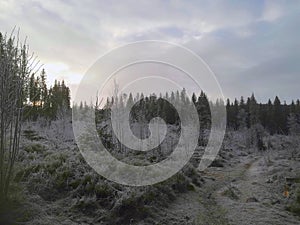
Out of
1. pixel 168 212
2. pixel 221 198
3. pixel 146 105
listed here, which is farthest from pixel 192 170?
pixel 146 105

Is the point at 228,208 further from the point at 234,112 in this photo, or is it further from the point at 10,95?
the point at 234,112

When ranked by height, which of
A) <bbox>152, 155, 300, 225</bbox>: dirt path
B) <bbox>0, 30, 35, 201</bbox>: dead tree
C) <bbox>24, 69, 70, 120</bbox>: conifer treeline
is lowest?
<bbox>152, 155, 300, 225</bbox>: dirt path

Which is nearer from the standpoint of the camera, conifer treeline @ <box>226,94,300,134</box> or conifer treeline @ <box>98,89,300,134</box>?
conifer treeline @ <box>98,89,300,134</box>

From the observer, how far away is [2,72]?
8258 millimetres

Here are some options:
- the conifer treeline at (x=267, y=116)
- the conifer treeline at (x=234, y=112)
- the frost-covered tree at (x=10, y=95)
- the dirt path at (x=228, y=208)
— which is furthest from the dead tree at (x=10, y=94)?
the conifer treeline at (x=267, y=116)

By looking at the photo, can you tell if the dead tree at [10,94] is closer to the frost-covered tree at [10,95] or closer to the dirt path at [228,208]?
the frost-covered tree at [10,95]

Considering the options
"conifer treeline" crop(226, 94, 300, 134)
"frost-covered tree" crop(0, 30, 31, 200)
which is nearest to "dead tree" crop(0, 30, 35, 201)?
"frost-covered tree" crop(0, 30, 31, 200)

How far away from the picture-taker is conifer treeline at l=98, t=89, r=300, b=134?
24812 mm

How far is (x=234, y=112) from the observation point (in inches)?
3014

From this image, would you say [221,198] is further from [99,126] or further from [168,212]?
[99,126]

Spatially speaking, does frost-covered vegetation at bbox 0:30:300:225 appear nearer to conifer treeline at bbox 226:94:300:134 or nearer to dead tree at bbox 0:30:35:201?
dead tree at bbox 0:30:35:201

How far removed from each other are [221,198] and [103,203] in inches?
199

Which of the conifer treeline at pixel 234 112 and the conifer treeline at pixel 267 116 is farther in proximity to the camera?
the conifer treeline at pixel 267 116

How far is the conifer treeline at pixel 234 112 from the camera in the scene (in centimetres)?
2481
